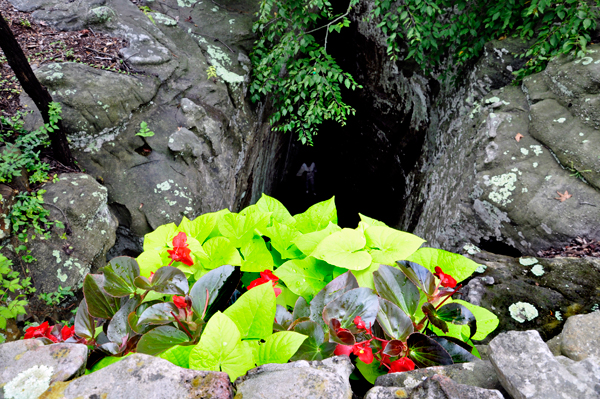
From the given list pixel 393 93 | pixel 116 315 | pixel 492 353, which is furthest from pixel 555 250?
pixel 393 93

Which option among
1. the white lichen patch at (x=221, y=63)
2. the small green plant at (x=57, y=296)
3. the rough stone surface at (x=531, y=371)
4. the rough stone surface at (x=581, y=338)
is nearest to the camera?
the rough stone surface at (x=531, y=371)

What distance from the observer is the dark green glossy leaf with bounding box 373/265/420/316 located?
1022mm

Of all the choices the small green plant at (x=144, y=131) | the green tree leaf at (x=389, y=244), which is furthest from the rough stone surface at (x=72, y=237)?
the green tree leaf at (x=389, y=244)

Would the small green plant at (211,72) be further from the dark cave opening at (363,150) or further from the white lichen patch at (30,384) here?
the white lichen patch at (30,384)

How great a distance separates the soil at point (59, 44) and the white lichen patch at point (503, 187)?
13.4 ft

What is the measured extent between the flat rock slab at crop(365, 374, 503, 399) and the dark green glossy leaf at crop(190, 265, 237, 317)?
1.70 feet

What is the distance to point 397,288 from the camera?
1033mm

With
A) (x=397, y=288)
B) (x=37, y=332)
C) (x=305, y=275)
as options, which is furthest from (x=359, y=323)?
(x=37, y=332)

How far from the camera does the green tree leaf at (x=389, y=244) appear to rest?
1.17 metres

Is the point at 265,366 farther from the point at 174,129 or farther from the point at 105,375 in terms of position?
the point at 174,129

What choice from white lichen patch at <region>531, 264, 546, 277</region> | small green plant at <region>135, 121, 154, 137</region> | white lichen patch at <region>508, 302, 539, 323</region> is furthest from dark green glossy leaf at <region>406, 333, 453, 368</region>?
small green plant at <region>135, 121, 154, 137</region>

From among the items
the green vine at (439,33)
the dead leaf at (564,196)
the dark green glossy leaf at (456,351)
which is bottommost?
the dark green glossy leaf at (456,351)

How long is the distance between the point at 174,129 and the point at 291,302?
3310 mm

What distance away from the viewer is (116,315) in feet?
3.25
